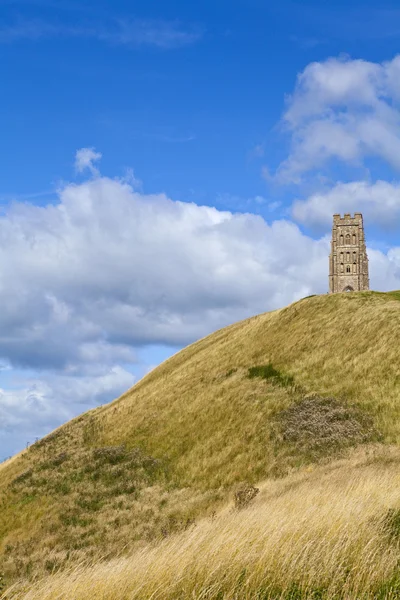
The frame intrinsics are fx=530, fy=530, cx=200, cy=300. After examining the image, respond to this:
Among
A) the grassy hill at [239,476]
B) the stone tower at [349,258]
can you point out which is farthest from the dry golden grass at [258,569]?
the stone tower at [349,258]

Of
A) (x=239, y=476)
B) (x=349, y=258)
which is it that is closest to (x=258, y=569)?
(x=239, y=476)

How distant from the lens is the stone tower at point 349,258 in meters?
126

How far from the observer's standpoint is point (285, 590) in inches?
274

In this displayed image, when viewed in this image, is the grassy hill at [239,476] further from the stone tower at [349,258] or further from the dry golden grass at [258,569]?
the stone tower at [349,258]

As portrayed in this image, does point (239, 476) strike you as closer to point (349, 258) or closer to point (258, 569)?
point (258, 569)

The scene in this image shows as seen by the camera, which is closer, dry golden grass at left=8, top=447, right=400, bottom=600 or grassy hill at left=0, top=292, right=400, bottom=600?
dry golden grass at left=8, top=447, right=400, bottom=600

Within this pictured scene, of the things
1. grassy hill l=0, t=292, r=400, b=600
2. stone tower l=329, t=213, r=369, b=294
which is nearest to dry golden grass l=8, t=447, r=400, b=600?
grassy hill l=0, t=292, r=400, b=600

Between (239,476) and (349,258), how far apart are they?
4168 inches

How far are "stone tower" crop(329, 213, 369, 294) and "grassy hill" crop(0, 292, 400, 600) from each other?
76.7 meters

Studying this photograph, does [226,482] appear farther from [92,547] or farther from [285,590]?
[285,590]

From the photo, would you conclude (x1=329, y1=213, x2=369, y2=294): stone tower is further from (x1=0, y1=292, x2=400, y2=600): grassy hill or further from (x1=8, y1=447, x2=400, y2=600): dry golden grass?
(x1=8, y1=447, x2=400, y2=600): dry golden grass

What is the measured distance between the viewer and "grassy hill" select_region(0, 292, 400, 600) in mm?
7301

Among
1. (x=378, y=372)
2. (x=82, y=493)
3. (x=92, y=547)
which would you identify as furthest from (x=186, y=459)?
(x=378, y=372)

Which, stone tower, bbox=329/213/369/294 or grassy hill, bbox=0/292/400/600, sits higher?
stone tower, bbox=329/213/369/294
